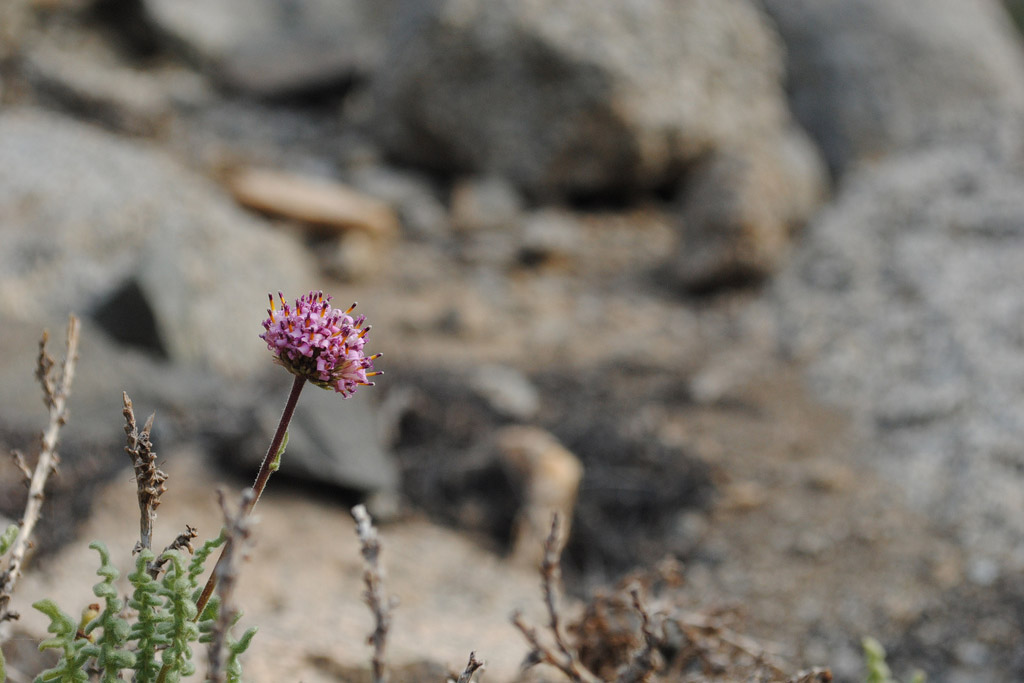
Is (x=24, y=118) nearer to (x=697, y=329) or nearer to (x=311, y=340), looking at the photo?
(x=697, y=329)

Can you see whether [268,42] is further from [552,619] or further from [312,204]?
[552,619]

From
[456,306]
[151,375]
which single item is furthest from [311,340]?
[456,306]

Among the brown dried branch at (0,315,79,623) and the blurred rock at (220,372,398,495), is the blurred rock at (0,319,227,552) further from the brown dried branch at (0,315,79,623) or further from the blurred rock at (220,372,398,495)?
the brown dried branch at (0,315,79,623)

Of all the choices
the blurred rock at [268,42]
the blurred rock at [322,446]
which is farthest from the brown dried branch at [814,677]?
the blurred rock at [268,42]

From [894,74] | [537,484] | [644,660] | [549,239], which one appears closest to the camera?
[644,660]

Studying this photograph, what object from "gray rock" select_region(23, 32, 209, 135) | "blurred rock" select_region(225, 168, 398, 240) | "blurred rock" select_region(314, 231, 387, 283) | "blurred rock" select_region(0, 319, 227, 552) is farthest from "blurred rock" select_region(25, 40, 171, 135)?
"blurred rock" select_region(0, 319, 227, 552)

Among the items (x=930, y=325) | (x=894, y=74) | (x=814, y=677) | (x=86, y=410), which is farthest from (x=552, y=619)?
(x=894, y=74)
